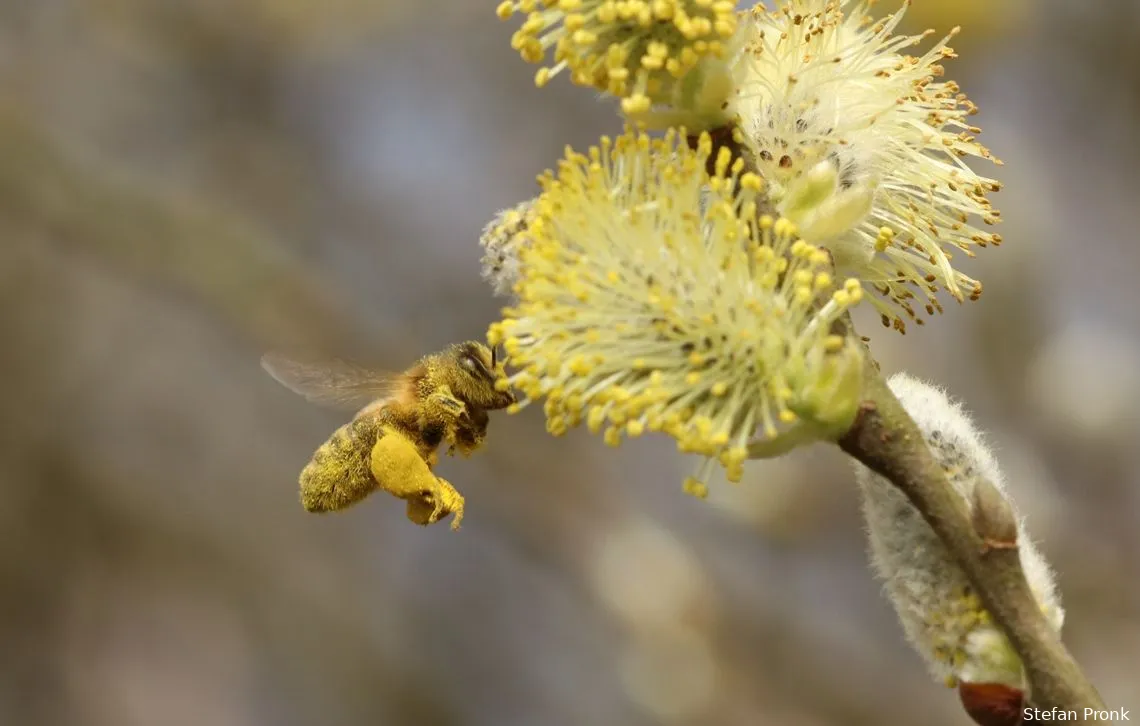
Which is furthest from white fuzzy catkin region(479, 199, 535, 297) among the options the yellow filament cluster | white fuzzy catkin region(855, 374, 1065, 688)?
white fuzzy catkin region(855, 374, 1065, 688)

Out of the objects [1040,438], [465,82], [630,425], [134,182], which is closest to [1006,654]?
[630,425]

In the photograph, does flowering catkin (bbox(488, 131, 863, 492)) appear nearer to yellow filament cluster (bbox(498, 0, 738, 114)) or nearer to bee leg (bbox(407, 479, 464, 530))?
yellow filament cluster (bbox(498, 0, 738, 114))

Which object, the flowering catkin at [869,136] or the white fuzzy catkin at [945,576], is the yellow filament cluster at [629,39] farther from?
the white fuzzy catkin at [945,576]

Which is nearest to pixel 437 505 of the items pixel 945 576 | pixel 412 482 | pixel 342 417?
pixel 412 482

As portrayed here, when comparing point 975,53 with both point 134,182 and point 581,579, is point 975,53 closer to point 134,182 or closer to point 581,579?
point 581,579

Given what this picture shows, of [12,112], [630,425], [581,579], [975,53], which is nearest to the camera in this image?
[630,425]

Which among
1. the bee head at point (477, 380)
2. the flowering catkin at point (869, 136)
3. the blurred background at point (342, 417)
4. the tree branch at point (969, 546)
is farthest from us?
the blurred background at point (342, 417)

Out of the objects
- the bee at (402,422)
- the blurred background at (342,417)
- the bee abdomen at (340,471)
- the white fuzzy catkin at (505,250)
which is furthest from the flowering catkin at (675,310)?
the blurred background at (342,417)
